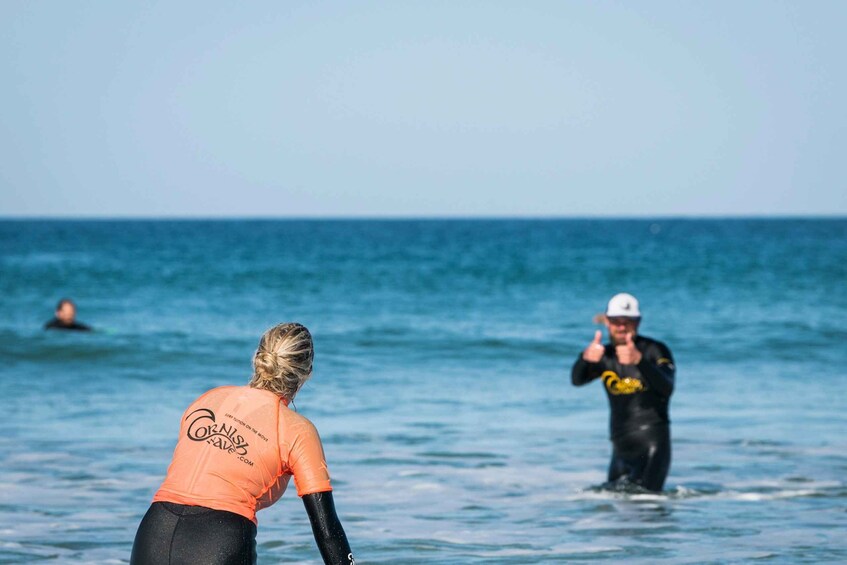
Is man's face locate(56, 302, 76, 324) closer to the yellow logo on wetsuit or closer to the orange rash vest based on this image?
the yellow logo on wetsuit

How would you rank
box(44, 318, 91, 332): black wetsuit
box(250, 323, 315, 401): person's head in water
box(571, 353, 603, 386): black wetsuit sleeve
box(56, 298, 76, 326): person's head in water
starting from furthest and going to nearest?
box(56, 298, 76, 326): person's head in water
box(44, 318, 91, 332): black wetsuit
box(571, 353, 603, 386): black wetsuit sleeve
box(250, 323, 315, 401): person's head in water

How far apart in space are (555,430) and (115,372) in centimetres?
788

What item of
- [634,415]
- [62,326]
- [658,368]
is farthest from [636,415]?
[62,326]

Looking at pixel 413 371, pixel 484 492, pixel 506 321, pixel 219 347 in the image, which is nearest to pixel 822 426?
pixel 484 492

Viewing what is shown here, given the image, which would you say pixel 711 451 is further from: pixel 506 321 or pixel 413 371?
pixel 506 321

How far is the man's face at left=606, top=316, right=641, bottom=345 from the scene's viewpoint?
8461mm

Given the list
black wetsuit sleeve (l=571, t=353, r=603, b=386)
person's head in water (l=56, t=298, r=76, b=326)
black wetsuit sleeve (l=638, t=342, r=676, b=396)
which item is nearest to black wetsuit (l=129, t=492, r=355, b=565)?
black wetsuit sleeve (l=638, t=342, r=676, b=396)

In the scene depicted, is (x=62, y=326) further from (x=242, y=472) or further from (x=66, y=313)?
(x=242, y=472)

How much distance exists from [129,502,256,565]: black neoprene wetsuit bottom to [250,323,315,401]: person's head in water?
1.51ft

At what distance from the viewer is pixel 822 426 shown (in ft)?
41.7

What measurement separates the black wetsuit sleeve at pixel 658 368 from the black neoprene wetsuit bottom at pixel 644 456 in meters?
0.40

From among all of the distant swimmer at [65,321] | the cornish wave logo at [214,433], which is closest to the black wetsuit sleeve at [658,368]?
the cornish wave logo at [214,433]

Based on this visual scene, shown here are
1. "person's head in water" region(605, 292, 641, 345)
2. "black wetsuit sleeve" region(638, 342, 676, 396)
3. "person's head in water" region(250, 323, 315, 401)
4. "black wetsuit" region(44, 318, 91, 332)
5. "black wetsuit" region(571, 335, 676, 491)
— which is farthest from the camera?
"black wetsuit" region(44, 318, 91, 332)

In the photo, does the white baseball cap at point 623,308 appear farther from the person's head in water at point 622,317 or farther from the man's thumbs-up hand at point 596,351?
the man's thumbs-up hand at point 596,351
